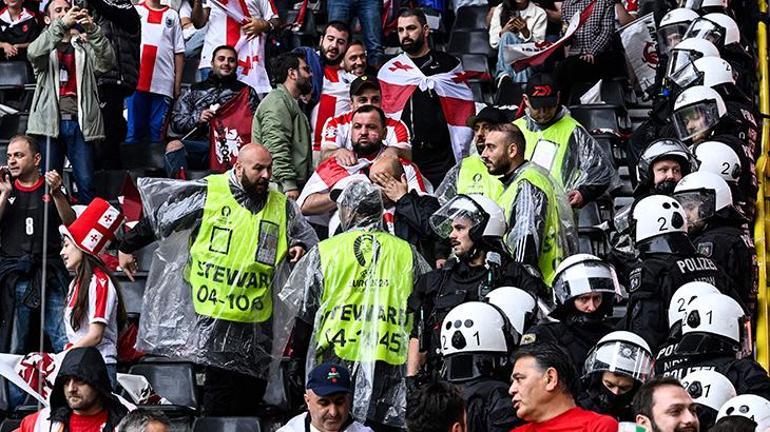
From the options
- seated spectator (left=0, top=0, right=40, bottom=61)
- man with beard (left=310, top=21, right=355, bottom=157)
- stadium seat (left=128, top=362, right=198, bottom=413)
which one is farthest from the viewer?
seated spectator (left=0, top=0, right=40, bottom=61)

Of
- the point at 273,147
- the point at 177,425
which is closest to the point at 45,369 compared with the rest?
the point at 177,425

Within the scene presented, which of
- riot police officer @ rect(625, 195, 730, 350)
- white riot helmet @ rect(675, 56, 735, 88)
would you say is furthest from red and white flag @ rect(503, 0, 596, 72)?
riot police officer @ rect(625, 195, 730, 350)

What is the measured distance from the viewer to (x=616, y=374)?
10.2m

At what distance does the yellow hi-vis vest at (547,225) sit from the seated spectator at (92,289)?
2.37 metres

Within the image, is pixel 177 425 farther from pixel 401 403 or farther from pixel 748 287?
pixel 748 287

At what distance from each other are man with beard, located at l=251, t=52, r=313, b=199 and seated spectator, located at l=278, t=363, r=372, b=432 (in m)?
3.76

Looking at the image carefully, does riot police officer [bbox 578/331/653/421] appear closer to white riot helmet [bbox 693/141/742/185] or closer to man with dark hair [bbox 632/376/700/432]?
man with dark hair [bbox 632/376/700/432]

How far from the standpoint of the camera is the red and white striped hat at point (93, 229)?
41.0 ft

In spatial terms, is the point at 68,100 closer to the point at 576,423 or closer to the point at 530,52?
the point at 530,52

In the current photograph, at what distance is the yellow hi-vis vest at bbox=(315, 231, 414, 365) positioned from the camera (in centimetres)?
1150

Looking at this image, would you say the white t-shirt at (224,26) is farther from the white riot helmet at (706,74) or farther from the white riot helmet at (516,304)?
the white riot helmet at (516,304)

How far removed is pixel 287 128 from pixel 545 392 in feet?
20.3

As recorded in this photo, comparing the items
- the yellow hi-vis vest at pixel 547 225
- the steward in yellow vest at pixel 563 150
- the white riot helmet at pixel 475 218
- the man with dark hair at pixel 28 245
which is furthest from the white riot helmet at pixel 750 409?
the man with dark hair at pixel 28 245

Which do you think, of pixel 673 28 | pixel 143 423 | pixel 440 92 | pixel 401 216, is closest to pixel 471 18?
pixel 673 28
